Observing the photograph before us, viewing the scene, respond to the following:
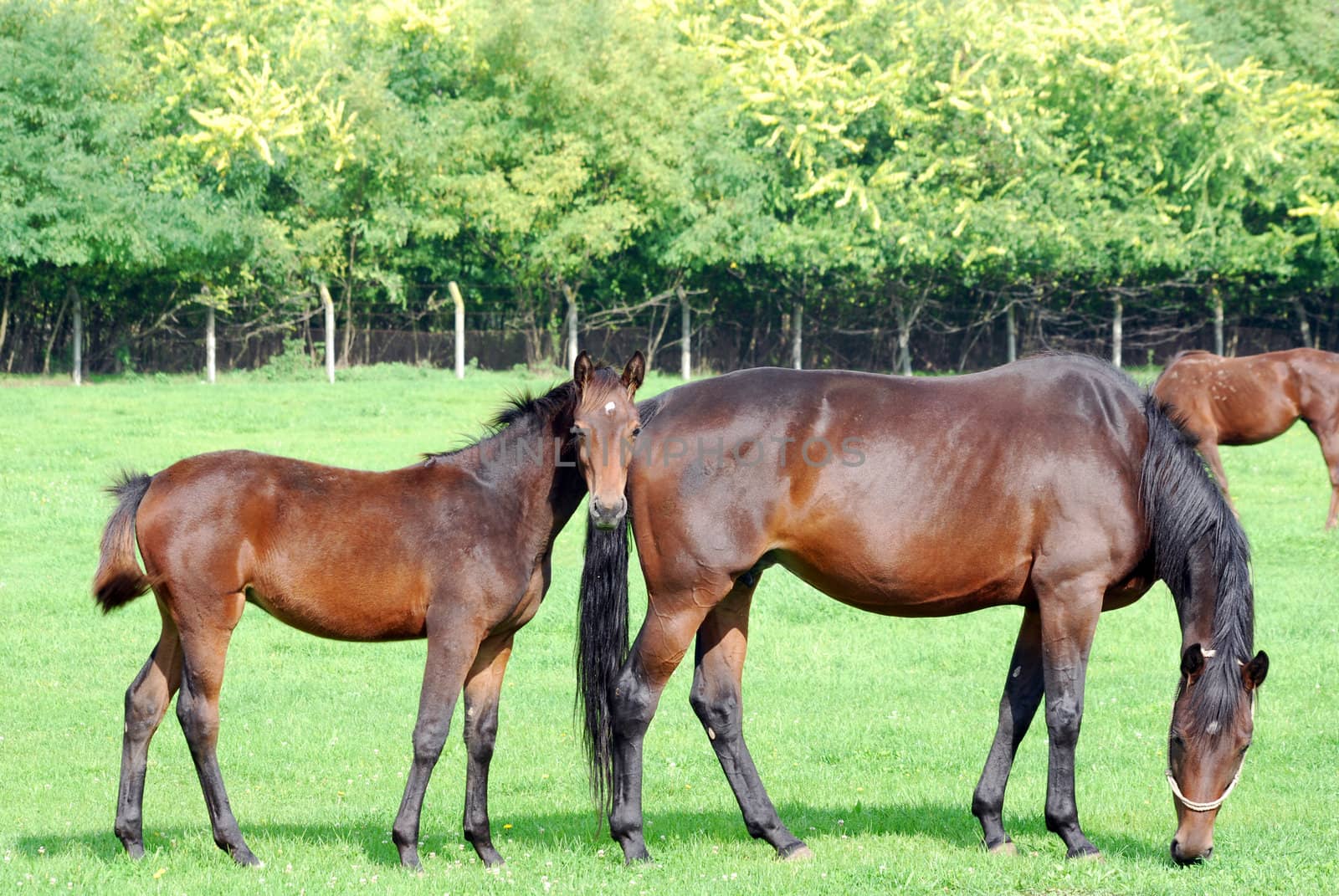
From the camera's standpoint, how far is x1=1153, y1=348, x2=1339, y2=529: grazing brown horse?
51.9 ft

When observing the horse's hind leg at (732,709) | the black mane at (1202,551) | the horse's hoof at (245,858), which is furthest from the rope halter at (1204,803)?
the horse's hoof at (245,858)

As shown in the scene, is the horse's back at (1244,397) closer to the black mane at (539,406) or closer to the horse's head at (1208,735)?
the horse's head at (1208,735)

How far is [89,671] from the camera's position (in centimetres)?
959

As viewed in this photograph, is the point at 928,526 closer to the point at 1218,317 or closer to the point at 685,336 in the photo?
the point at 685,336

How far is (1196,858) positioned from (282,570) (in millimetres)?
3838

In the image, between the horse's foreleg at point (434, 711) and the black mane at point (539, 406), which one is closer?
the horse's foreleg at point (434, 711)

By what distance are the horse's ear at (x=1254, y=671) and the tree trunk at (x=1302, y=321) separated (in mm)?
27615

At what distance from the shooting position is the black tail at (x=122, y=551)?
5.75 meters

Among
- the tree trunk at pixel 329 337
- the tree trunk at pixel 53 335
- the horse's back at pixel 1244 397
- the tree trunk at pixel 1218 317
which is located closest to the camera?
the horse's back at pixel 1244 397

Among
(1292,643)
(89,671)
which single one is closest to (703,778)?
(89,671)

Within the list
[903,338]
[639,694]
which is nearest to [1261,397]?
[639,694]

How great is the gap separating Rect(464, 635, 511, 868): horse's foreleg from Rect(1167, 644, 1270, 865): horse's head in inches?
108

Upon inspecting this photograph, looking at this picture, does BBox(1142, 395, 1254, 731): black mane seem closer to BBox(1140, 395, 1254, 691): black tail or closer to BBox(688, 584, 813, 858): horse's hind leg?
BBox(1140, 395, 1254, 691): black tail

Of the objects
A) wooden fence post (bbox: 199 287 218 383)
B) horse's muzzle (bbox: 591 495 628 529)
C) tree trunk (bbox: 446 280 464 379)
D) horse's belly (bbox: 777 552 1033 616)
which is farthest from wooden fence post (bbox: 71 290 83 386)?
horse's muzzle (bbox: 591 495 628 529)
